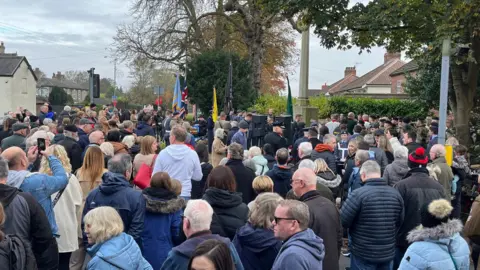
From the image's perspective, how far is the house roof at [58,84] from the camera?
290 feet

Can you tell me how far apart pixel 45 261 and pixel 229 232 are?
1.68 meters

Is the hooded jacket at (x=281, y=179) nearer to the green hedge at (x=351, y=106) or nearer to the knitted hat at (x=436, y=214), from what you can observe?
the knitted hat at (x=436, y=214)

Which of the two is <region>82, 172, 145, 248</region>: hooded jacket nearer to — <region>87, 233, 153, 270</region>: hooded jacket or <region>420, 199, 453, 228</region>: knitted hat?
<region>87, 233, 153, 270</region>: hooded jacket

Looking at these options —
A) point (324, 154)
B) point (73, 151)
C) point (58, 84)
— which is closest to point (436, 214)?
point (324, 154)

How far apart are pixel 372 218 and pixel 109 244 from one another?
2.84m

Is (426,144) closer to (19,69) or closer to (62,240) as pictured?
(62,240)

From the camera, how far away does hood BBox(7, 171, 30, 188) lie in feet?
15.4

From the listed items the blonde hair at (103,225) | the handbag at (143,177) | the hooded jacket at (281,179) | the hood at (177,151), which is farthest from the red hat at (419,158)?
the blonde hair at (103,225)

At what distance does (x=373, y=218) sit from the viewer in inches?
210

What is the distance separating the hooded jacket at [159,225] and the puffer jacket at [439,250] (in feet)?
7.26

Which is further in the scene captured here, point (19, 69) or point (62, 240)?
point (19, 69)

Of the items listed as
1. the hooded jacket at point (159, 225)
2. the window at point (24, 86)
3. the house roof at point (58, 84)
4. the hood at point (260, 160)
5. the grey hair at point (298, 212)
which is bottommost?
the hooded jacket at point (159, 225)

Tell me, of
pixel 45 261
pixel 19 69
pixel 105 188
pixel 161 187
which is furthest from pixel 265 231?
pixel 19 69

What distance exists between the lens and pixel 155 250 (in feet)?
16.5
